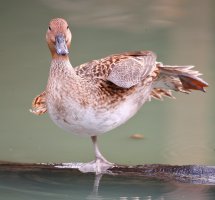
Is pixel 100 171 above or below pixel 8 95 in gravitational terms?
below

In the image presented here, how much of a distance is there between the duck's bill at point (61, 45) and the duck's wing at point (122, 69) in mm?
392

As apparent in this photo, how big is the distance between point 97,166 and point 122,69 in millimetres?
597

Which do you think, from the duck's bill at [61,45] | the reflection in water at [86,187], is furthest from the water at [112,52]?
the duck's bill at [61,45]

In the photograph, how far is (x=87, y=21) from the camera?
7527mm

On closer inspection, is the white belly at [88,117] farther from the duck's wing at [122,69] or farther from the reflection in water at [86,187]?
the reflection in water at [86,187]

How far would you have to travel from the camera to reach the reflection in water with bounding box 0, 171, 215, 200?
473cm

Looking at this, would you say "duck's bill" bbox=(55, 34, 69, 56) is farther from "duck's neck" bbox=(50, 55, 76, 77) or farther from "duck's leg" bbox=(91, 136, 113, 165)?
"duck's leg" bbox=(91, 136, 113, 165)

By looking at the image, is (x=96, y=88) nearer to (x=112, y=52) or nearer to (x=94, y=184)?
(x=94, y=184)

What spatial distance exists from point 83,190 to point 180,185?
532 millimetres

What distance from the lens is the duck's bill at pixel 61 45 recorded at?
181 inches

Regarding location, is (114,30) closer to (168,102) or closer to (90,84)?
(168,102)

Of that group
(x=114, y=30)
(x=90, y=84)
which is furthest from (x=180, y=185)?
(x=114, y=30)

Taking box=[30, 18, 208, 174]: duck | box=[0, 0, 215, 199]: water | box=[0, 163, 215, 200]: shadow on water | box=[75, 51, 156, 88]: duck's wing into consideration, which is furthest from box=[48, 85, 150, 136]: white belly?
box=[0, 0, 215, 199]: water

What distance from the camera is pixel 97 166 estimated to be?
5145 millimetres
